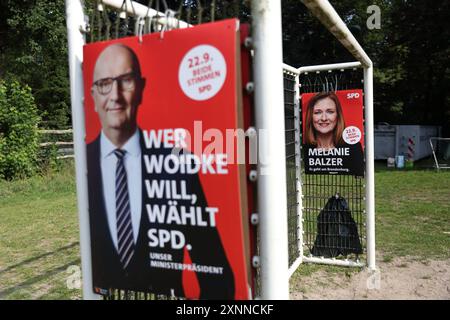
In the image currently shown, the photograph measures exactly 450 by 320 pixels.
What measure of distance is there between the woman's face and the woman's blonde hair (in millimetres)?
32

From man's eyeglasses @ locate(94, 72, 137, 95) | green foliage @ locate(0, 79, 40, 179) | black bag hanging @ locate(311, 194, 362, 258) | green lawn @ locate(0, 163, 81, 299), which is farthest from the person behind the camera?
green foliage @ locate(0, 79, 40, 179)

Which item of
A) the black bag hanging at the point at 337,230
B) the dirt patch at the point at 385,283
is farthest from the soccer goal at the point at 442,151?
the black bag hanging at the point at 337,230

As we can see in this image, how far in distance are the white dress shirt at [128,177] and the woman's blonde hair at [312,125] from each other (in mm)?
3259

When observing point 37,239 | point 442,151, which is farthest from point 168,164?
point 442,151

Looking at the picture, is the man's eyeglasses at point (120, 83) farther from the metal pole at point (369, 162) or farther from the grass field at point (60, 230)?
the metal pole at point (369, 162)

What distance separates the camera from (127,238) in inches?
77.6

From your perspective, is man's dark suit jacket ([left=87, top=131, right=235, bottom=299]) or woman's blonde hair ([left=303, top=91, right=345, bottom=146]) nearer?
man's dark suit jacket ([left=87, top=131, right=235, bottom=299])

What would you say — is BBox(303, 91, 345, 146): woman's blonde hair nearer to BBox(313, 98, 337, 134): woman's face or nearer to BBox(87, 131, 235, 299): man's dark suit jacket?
BBox(313, 98, 337, 134): woman's face

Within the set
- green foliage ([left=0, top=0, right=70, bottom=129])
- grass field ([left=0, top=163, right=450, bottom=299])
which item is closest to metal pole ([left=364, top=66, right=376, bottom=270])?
grass field ([left=0, top=163, right=450, bottom=299])

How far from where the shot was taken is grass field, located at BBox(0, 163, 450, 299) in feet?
15.4

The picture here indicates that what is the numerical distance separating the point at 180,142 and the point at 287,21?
934 inches
